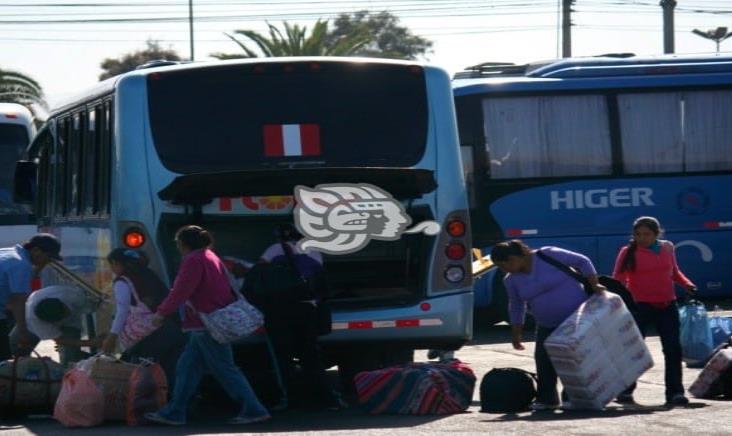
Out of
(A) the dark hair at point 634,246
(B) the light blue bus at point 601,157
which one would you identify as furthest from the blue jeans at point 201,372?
(B) the light blue bus at point 601,157

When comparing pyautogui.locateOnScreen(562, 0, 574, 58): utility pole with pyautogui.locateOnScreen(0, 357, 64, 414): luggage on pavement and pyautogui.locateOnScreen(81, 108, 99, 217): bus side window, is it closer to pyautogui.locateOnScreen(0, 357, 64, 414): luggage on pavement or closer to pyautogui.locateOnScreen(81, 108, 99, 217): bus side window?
pyautogui.locateOnScreen(81, 108, 99, 217): bus side window

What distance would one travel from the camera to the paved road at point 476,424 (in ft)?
35.8

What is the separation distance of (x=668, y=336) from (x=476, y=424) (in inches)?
88.2

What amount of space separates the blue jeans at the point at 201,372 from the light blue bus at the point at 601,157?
345 inches

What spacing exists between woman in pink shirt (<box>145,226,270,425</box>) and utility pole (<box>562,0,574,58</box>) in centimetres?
3121

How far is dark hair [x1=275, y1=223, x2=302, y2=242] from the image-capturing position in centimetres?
1252

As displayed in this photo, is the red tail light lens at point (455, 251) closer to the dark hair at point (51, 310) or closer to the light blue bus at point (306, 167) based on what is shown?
the light blue bus at point (306, 167)

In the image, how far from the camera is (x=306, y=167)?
12773 millimetres

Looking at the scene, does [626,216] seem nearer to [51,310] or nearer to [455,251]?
[455,251]

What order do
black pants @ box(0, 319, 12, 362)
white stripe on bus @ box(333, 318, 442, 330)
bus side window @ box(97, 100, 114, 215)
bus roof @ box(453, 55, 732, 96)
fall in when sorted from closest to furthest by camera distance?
white stripe on bus @ box(333, 318, 442, 330) < bus side window @ box(97, 100, 114, 215) < black pants @ box(0, 319, 12, 362) < bus roof @ box(453, 55, 732, 96)

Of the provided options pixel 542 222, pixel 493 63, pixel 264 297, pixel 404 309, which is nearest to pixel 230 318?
pixel 264 297

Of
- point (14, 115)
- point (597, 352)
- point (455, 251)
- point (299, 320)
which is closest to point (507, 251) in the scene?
point (455, 251)

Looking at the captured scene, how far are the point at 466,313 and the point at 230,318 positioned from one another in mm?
2156

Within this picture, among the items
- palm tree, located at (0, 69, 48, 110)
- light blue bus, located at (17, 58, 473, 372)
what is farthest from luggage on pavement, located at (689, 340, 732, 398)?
palm tree, located at (0, 69, 48, 110)
